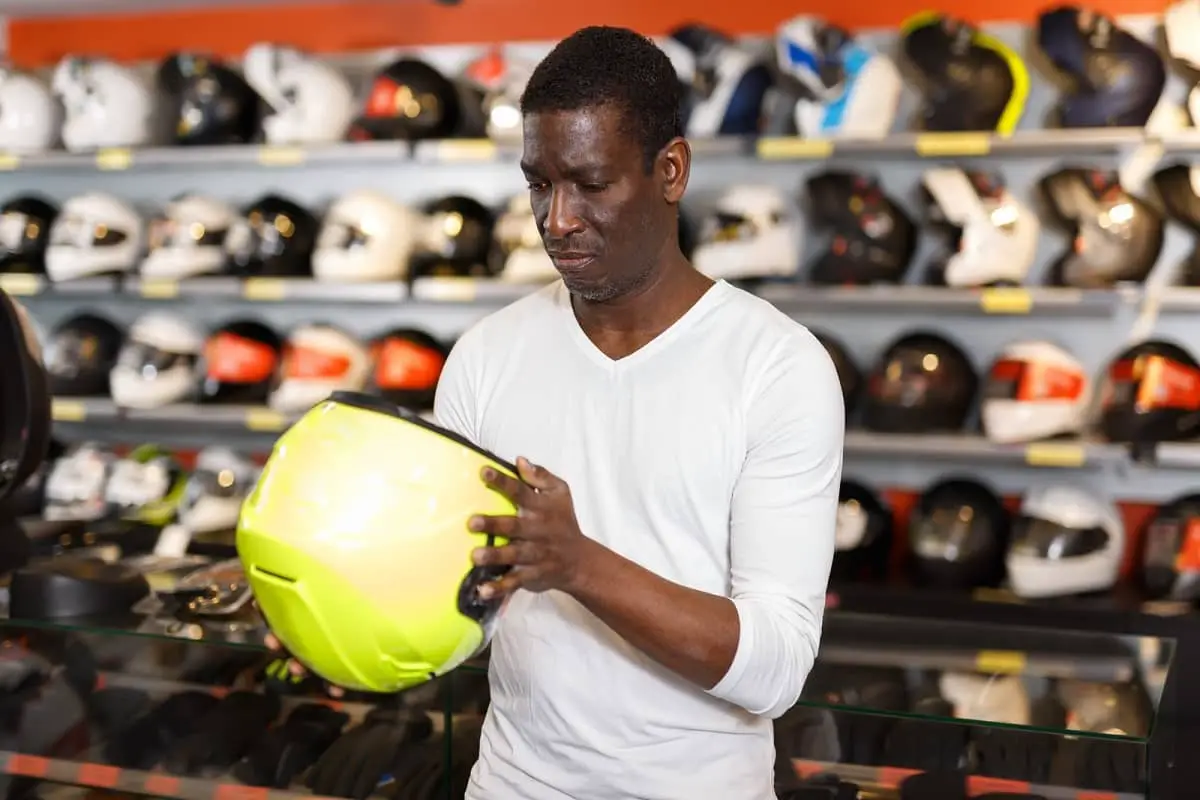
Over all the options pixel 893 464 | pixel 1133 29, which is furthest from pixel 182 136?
pixel 1133 29

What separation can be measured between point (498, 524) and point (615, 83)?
50 centimetres

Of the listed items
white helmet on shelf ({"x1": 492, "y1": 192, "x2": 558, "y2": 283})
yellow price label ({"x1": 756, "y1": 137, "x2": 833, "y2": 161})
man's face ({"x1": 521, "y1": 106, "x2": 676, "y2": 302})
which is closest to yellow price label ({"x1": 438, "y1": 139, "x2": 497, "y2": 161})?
white helmet on shelf ({"x1": 492, "y1": 192, "x2": 558, "y2": 283})

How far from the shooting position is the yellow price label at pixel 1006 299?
4.38m

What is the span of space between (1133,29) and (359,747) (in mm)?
3904

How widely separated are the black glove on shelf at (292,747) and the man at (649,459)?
0.60 metres

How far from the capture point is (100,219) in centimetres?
564

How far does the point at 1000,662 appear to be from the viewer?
2.05 metres

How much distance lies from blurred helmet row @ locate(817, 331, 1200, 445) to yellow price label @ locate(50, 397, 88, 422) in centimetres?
316

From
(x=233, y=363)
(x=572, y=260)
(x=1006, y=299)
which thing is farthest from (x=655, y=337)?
(x=233, y=363)

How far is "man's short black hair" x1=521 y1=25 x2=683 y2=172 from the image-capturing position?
55.0 inches

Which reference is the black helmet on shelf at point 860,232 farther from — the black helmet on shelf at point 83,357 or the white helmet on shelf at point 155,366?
the black helmet on shelf at point 83,357

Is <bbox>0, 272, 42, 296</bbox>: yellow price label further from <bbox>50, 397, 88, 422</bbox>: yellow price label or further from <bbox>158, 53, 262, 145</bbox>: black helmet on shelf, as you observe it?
<bbox>158, 53, 262, 145</bbox>: black helmet on shelf

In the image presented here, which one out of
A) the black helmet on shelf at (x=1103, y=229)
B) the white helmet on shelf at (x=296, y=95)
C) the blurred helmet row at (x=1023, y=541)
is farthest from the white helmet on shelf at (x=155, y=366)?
the black helmet on shelf at (x=1103, y=229)

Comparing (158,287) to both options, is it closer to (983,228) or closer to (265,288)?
(265,288)
